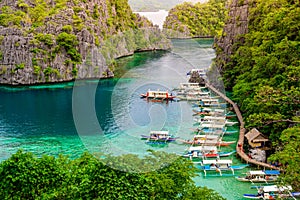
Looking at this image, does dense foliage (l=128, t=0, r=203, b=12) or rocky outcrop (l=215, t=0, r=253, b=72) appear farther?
dense foliage (l=128, t=0, r=203, b=12)

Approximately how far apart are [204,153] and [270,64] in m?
7.92

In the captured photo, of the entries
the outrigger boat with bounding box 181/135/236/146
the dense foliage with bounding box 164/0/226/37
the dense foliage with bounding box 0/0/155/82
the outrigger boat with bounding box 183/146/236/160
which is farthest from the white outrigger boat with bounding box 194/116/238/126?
the dense foliage with bounding box 164/0/226/37

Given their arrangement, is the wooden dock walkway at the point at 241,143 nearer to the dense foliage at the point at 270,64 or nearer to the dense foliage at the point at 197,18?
the dense foliage at the point at 270,64

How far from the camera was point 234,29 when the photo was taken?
43938 millimetres

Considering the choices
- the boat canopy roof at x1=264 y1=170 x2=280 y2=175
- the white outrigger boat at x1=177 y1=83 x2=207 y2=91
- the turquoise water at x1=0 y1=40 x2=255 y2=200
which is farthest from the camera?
the white outrigger boat at x1=177 y1=83 x2=207 y2=91

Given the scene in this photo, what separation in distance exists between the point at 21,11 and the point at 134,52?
2183 centimetres

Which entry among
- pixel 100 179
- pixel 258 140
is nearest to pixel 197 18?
pixel 258 140

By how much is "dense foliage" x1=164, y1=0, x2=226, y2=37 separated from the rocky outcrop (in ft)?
173

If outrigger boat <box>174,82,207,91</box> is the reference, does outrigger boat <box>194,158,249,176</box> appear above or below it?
below

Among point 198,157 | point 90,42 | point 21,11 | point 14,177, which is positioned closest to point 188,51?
point 90,42

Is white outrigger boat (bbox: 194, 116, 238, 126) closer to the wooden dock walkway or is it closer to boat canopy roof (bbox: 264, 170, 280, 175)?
the wooden dock walkway

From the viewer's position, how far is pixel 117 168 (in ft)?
42.2

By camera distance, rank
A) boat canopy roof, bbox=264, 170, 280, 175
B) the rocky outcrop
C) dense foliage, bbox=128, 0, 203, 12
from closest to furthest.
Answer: boat canopy roof, bbox=264, 170, 280, 175 → the rocky outcrop → dense foliage, bbox=128, 0, 203, 12

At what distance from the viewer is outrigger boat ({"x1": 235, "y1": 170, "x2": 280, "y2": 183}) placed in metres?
21.4
